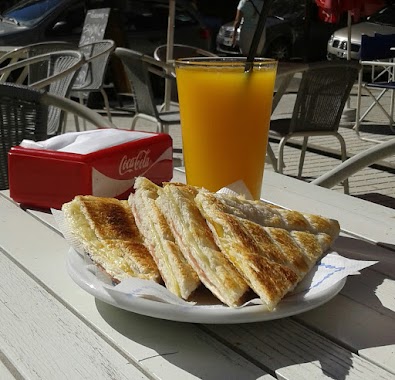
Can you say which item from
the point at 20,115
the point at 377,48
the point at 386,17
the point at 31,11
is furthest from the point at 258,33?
the point at 386,17

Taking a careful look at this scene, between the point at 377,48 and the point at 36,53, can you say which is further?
the point at 377,48

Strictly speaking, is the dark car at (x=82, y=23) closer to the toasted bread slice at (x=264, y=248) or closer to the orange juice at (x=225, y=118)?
the orange juice at (x=225, y=118)

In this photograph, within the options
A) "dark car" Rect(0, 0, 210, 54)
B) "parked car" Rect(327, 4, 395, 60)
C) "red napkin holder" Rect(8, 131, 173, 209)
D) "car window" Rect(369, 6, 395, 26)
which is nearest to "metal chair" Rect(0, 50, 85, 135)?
"red napkin holder" Rect(8, 131, 173, 209)

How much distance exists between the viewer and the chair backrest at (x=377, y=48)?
6.61m

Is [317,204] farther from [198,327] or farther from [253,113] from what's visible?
[198,327]

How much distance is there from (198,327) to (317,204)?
0.68 metres

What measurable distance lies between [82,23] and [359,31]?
3.68 m

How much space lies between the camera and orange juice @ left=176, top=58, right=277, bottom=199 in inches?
49.5

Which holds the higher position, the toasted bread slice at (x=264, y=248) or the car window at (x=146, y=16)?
the toasted bread slice at (x=264, y=248)

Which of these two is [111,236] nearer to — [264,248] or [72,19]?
[264,248]

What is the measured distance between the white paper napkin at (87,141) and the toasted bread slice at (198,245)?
402 millimetres

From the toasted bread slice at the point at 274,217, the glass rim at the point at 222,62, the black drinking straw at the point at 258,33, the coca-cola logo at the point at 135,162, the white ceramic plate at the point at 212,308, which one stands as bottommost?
the white ceramic plate at the point at 212,308

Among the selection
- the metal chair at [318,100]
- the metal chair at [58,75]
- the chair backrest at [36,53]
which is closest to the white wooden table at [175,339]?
the metal chair at [58,75]

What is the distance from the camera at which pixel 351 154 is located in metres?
5.68
